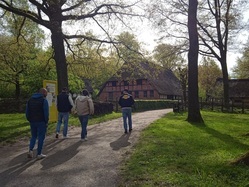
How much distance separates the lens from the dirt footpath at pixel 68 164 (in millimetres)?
5562

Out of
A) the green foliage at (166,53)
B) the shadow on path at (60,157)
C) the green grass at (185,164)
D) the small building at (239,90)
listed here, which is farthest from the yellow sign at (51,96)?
the small building at (239,90)

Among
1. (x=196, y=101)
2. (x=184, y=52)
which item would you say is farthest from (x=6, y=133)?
(x=184, y=52)

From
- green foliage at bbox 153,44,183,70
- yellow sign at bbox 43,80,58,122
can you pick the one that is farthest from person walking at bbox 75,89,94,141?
green foliage at bbox 153,44,183,70

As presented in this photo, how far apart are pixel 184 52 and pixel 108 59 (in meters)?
10.8

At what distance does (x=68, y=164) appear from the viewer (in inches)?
269

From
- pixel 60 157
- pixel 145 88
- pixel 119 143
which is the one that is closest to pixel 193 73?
pixel 119 143

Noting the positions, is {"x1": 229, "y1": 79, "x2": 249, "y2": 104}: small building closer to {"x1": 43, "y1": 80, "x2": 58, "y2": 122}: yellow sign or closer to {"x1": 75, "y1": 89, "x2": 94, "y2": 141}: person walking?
{"x1": 43, "y1": 80, "x2": 58, "y2": 122}: yellow sign

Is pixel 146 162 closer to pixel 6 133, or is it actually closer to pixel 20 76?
pixel 6 133

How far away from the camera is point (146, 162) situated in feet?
21.9

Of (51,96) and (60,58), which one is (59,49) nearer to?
(60,58)

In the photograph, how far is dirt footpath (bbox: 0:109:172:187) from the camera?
556 cm

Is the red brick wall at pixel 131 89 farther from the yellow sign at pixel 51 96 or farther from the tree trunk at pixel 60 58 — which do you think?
the yellow sign at pixel 51 96

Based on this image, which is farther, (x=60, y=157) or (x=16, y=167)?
(x=60, y=157)

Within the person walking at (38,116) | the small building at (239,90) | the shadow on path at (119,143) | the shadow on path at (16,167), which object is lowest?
the shadow on path at (16,167)
